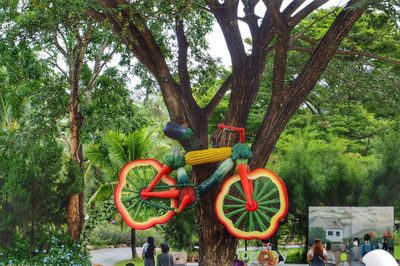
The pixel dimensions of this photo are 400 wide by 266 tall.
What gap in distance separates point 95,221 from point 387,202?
22.9 ft

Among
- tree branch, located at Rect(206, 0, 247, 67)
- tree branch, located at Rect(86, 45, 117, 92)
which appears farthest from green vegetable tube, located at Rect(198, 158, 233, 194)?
tree branch, located at Rect(86, 45, 117, 92)

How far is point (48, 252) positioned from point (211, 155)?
417 centimetres

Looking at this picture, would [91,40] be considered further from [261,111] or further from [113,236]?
[113,236]

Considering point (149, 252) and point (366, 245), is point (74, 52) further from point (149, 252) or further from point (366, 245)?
point (366, 245)

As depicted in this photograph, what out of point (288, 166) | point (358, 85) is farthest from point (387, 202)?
point (358, 85)

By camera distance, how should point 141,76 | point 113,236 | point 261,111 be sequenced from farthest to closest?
point 113,236 → point 261,111 → point 141,76

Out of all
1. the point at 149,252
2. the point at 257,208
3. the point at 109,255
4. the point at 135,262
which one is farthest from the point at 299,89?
the point at 109,255

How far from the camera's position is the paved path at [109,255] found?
19.1 meters

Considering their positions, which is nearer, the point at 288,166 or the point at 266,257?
the point at 266,257

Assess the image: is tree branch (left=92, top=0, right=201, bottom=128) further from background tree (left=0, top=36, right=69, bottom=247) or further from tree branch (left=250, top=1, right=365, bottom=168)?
background tree (left=0, top=36, right=69, bottom=247)

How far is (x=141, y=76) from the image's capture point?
13469 mm

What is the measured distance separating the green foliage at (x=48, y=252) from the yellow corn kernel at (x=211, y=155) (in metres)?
3.23

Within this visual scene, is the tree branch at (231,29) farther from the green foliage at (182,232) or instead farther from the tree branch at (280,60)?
the green foliage at (182,232)

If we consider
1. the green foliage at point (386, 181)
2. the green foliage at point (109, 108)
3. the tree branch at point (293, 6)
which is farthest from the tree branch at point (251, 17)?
the green foliage at point (386, 181)
